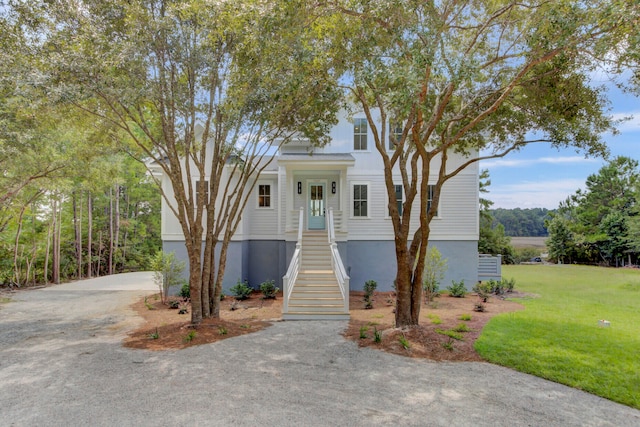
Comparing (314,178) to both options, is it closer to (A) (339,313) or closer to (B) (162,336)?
(A) (339,313)

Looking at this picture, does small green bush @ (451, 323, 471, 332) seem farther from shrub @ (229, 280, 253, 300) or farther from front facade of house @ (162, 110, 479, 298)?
shrub @ (229, 280, 253, 300)

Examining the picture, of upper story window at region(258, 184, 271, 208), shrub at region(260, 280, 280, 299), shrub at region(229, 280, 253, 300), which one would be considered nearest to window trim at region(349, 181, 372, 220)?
upper story window at region(258, 184, 271, 208)

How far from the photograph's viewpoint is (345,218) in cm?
1337

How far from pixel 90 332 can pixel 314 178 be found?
950 centimetres

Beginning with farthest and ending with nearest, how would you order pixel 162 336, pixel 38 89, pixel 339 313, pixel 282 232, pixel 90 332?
pixel 282 232, pixel 339 313, pixel 90 332, pixel 162 336, pixel 38 89

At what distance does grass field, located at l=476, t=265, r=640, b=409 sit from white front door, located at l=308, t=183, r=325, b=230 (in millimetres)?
7758

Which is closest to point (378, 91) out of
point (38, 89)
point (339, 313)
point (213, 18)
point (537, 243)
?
point (213, 18)

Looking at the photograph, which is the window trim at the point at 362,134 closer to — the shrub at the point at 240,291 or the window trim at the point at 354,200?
the window trim at the point at 354,200

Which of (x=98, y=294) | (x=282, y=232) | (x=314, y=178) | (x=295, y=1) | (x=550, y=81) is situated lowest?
(x=98, y=294)

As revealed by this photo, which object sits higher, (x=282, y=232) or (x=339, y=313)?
(x=282, y=232)

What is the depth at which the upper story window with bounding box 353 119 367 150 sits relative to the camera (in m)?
14.6

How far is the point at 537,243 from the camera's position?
3966 cm

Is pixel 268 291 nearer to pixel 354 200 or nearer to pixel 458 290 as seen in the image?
pixel 354 200

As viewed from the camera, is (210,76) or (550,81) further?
(210,76)
